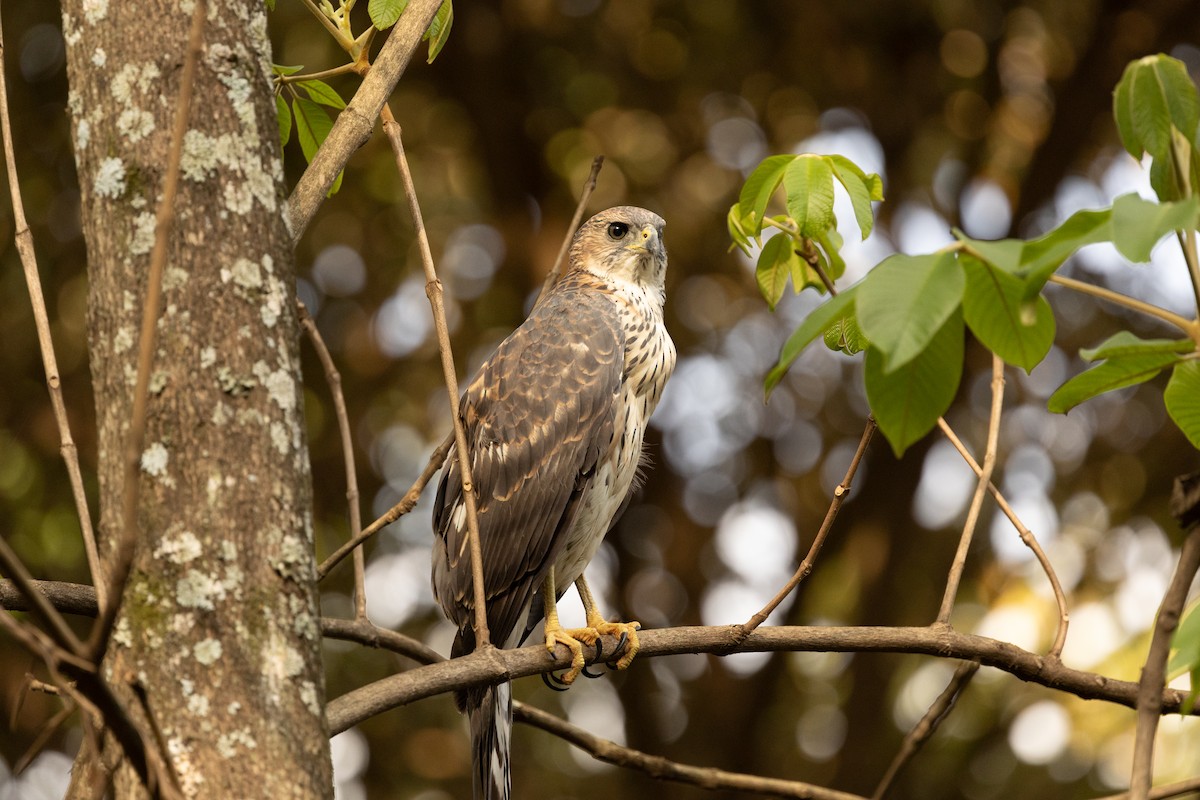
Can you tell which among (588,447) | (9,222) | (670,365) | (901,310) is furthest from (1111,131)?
(901,310)

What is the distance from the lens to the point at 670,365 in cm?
433

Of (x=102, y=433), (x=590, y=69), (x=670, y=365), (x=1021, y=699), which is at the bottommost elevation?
(x=102, y=433)

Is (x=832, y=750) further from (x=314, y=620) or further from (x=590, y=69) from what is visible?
(x=314, y=620)

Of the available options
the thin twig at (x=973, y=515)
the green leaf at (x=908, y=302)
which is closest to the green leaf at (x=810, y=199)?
the thin twig at (x=973, y=515)

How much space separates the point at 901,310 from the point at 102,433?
1139 millimetres

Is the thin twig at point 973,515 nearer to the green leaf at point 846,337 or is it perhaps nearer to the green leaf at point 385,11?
the green leaf at point 846,337

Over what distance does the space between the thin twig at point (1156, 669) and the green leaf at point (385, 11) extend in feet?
6.26

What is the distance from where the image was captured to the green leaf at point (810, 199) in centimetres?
266

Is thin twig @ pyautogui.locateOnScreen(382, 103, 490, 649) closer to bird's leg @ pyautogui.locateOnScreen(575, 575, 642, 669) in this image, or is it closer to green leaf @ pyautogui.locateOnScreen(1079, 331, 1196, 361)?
bird's leg @ pyautogui.locateOnScreen(575, 575, 642, 669)

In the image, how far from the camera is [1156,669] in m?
1.50

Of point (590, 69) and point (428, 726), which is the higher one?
point (590, 69)

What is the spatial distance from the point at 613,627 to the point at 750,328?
4697 mm

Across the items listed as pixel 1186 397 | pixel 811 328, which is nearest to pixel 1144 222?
pixel 811 328

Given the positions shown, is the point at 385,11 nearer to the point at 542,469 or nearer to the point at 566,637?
the point at 542,469
